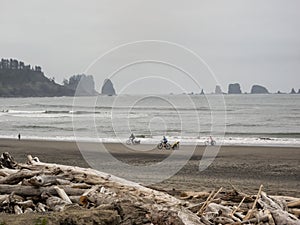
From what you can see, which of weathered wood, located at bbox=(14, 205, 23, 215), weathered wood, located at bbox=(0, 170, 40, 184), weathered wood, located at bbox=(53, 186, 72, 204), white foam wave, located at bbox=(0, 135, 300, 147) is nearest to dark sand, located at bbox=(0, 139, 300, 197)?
white foam wave, located at bbox=(0, 135, 300, 147)

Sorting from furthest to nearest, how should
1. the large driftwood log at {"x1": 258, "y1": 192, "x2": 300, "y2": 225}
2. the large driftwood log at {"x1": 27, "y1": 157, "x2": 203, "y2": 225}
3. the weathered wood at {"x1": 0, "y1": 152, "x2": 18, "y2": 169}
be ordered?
1. the weathered wood at {"x1": 0, "y1": 152, "x2": 18, "y2": 169}
2. the large driftwood log at {"x1": 258, "y1": 192, "x2": 300, "y2": 225}
3. the large driftwood log at {"x1": 27, "y1": 157, "x2": 203, "y2": 225}

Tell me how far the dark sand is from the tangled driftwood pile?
5.08 metres

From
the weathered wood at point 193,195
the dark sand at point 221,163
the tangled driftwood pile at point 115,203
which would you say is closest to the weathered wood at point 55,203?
the tangled driftwood pile at point 115,203

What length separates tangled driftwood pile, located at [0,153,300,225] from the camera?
5816 millimetres

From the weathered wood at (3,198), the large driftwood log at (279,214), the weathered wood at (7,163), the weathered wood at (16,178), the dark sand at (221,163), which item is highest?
the weathered wood at (7,163)

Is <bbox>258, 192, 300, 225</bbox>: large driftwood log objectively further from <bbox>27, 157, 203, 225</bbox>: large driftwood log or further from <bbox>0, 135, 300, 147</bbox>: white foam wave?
<bbox>0, 135, 300, 147</bbox>: white foam wave

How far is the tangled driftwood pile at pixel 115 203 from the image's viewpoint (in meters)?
5.82

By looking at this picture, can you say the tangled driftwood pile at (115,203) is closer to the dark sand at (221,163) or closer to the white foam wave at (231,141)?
the dark sand at (221,163)

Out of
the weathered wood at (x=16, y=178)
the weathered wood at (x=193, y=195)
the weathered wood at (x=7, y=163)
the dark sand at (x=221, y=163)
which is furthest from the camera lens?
the dark sand at (x=221, y=163)

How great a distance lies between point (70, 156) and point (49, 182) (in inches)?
633

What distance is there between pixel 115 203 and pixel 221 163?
15683 millimetres

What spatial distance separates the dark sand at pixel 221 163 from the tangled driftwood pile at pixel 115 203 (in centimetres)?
Result: 508

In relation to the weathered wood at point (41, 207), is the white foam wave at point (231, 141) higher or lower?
higher

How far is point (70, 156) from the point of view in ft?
78.2
